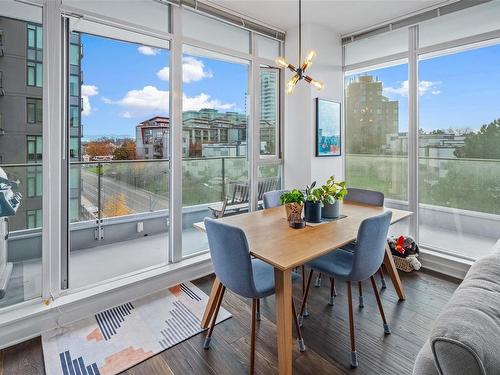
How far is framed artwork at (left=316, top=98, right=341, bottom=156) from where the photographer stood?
3.65m

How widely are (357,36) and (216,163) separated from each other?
2.42m

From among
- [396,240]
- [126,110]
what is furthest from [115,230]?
[396,240]

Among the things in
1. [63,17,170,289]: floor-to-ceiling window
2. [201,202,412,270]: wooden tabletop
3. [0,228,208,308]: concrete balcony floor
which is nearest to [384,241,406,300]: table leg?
[201,202,412,270]: wooden tabletop

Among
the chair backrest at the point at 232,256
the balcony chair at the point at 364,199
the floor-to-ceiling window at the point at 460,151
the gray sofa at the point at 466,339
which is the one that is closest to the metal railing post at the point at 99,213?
the chair backrest at the point at 232,256

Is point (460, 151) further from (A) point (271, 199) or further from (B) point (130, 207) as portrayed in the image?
(B) point (130, 207)

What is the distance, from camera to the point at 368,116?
150 inches

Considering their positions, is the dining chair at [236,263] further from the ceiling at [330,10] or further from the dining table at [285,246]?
the ceiling at [330,10]

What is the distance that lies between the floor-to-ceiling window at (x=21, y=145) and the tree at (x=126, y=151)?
101 centimetres

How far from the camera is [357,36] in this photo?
12.2 ft

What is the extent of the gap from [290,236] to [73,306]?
179cm

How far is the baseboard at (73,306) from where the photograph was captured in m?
2.05

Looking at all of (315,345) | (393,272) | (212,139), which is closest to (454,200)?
(393,272)

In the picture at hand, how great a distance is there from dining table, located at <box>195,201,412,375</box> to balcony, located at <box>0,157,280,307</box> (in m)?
1.11

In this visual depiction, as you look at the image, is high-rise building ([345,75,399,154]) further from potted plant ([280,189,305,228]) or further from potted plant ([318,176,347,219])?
potted plant ([280,189,305,228])
